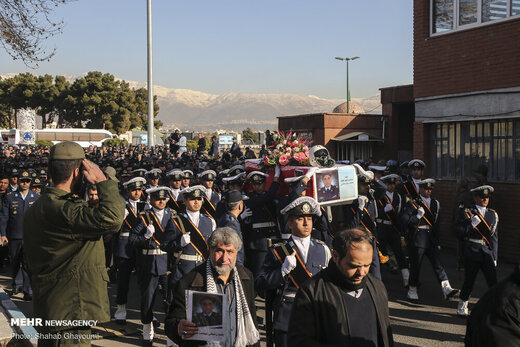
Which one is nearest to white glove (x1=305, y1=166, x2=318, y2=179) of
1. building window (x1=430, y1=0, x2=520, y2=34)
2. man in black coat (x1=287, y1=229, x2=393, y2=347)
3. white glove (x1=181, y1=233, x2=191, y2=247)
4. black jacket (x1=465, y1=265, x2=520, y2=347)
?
white glove (x1=181, y1=233, x2=191, y2=247)

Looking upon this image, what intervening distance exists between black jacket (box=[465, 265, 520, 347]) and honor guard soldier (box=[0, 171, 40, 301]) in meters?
9.04

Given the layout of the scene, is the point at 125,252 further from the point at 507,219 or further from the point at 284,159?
the point at 507,219

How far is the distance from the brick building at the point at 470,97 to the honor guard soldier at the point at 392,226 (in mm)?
2866

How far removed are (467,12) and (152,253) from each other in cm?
942

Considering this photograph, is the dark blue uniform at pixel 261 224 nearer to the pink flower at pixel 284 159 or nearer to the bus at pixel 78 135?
the pink flower at pixel 284 159

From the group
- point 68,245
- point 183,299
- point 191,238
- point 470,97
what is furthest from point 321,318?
point 470,97

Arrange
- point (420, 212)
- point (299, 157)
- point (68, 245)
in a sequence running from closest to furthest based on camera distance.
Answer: point (68, 245)
point (299, 157)
point (420, 212)

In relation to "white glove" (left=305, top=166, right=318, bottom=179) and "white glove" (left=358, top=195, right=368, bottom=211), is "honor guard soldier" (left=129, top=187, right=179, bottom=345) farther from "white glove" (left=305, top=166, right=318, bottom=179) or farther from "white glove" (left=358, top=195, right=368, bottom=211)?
"white glove" (left=358, top=195, right=368, bottom=211)

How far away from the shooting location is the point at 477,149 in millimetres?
13047

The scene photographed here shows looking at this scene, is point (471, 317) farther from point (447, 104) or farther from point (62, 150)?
point (447, 104)

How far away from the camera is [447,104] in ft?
44.2

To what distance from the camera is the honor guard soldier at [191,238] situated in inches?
292

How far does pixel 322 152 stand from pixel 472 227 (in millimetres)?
2473

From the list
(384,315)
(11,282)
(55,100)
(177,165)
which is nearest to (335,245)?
(384,315)
